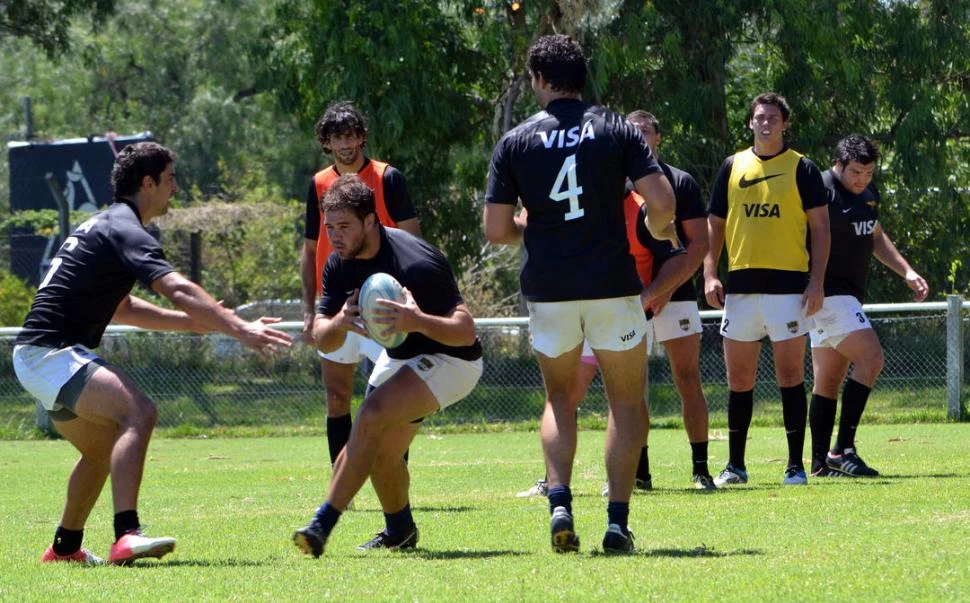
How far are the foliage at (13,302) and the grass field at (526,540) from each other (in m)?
12.8

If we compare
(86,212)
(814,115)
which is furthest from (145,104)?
(814,115)

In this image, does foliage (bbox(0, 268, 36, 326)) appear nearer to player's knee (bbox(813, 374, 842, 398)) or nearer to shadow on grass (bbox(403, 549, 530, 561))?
player's knee (bbox(813, 374, 842, 398))

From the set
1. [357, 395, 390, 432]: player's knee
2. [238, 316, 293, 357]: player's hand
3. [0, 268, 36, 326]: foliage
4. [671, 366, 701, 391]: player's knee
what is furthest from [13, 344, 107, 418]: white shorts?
[0, 268, 36, 326]: foliage

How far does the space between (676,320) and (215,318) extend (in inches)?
154

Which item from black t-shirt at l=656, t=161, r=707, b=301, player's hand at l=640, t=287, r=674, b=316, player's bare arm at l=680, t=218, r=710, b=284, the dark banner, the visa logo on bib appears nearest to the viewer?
player's hand at l=640, t=287, r=674, b=316

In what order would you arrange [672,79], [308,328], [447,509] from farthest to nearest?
[672,79] → [447,509] → [308,328]

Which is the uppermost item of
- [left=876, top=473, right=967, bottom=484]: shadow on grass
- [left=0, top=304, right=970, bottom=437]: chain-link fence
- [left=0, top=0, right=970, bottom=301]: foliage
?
[left=0, top=0, right=970, bottom=301]: foliage

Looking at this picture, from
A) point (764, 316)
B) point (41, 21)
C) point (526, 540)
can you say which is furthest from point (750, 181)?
point (41, 21)

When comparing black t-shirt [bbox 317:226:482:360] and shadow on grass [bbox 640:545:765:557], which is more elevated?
black t-shirt [bbox 317:226:482:360]

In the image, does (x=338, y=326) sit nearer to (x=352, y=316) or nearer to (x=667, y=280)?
(x=352, y=316)

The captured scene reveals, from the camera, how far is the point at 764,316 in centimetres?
941

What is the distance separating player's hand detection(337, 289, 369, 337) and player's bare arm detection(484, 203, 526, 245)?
709mm

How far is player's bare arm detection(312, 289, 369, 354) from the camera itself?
6.31 m

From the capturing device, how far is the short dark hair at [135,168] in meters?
6.86
